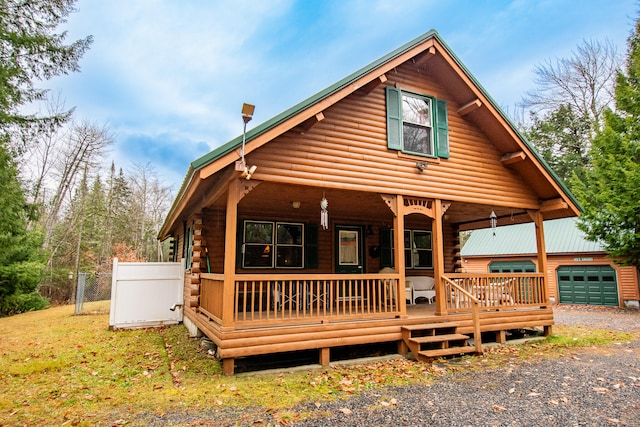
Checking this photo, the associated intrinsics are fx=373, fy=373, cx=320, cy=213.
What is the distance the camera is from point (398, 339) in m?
7.14

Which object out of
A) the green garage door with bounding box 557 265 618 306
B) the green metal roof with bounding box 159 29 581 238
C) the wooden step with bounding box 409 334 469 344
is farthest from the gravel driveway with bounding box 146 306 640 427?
the green garage door with bounding box 557 265 618 306

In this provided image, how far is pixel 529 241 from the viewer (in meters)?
19.4

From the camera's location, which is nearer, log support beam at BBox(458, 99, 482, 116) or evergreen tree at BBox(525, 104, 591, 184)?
log support beam at BBox(458, 99, 482, 116)

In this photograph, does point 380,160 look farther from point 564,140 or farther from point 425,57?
point 564,140

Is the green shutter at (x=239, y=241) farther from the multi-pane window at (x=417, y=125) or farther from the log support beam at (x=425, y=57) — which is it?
the log support beam at (x=425, y=57)

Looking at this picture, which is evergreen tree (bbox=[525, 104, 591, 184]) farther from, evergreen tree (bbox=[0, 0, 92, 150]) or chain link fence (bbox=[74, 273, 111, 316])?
chain link fence (bbox=[74, 273, 111, 316])

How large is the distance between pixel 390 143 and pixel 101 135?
24102 millimetres

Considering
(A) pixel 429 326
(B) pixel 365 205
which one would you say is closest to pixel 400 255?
(A) pixel 429 326

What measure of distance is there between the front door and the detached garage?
897 cm

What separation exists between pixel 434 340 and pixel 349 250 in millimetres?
4305

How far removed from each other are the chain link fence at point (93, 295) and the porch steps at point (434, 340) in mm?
11436

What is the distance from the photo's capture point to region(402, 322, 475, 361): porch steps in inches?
268

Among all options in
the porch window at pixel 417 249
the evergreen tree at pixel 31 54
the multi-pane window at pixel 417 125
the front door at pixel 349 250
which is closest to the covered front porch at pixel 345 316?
A: the front door at pixel 349 250

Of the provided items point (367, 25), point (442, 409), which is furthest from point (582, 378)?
point (367, 25)
